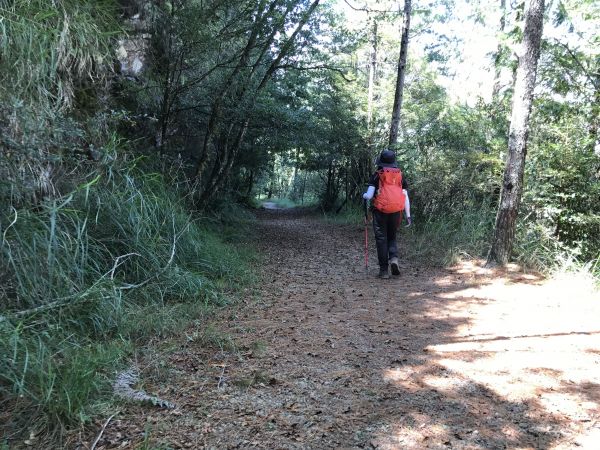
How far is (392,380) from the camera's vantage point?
3064 mm

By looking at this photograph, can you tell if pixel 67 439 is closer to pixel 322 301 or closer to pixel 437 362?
pixel 437 362

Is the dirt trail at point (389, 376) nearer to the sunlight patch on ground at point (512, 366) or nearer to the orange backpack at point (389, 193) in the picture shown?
the sunlight patch on ground at point (512, 366)

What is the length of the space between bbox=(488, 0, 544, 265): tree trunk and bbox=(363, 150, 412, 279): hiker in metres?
1.53

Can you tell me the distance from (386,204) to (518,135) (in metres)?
2.23

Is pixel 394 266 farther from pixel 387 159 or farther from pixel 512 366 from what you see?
pixel 512 366

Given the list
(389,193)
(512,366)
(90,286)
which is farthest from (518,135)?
(90,286)

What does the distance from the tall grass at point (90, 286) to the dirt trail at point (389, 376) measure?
1.21 ft

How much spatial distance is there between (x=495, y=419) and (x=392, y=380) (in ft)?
2.32

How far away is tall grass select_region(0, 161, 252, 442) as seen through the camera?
7.71 feet

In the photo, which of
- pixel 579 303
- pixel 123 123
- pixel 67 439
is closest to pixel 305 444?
pixel 67 439

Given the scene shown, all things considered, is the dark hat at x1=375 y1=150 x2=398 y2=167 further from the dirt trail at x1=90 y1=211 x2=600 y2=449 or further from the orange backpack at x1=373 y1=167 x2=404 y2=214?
the dirt trail at x1=90 y1=211 x2=600 y2=449

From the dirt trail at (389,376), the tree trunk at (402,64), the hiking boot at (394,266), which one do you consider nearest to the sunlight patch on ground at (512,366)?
the dirt trail at (389,376)

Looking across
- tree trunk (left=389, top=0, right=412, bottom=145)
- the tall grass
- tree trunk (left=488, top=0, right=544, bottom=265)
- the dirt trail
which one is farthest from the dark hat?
tree trunk (left=389, top=0, right=412, bottom=145)

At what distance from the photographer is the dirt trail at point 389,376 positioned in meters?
2.38
